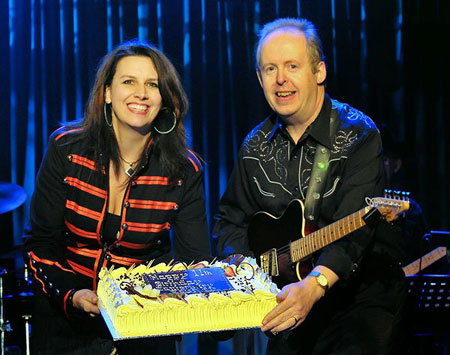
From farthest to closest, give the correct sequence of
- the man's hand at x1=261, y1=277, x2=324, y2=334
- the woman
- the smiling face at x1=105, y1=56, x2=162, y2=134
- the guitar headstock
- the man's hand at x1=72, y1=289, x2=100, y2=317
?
the smiling face at x1=105, y1=56, x2=162, y2=134, the woman, the guitar headstock, the man's hand at x1=72, y1=289, x2=100, y2=317, the man's hand at x1=261, y1=277, x2=324, y2=334

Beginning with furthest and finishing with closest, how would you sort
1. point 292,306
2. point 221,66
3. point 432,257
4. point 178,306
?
point 221,66, point 432,257, point 292,306, point 178,306

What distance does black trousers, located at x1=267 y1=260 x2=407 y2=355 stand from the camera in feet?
11.3

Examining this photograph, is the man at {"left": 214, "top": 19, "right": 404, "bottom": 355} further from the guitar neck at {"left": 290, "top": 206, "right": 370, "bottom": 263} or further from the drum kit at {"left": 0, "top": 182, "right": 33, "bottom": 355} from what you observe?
the drum kit at {"left": 0, "top": 182, "right": 33, "bottom": 355}

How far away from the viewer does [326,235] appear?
11.2 feet

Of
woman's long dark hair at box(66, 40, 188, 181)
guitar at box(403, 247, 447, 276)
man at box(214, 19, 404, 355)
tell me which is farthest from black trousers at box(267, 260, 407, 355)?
guitar at box(403, 247, 447, 276)

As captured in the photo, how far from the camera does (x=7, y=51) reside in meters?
7.09

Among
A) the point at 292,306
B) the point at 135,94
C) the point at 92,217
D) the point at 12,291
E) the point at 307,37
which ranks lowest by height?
the point at 12,291

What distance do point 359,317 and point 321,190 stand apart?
686mm

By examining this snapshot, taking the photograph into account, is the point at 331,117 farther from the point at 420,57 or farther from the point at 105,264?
the point at 420,57

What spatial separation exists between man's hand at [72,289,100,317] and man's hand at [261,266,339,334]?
78 cm

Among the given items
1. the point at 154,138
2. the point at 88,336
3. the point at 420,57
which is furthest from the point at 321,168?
the point at 420,57

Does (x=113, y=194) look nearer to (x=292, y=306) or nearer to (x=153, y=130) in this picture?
(x=153, y=130)

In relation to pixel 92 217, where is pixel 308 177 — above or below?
above

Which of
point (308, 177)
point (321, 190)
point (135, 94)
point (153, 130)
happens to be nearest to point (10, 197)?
point (153, 130)
